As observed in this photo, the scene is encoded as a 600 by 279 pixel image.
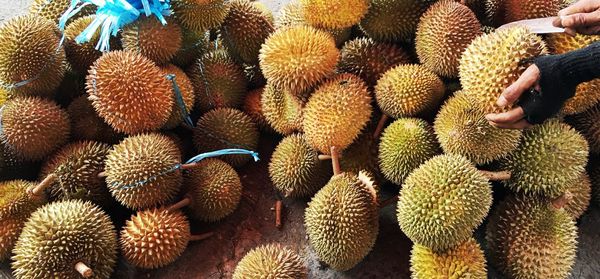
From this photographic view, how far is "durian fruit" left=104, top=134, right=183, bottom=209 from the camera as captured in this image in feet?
5.89

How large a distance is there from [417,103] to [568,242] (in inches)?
26.7

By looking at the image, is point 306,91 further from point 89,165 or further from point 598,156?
point 598,156

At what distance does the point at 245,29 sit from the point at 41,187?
41.3 inches

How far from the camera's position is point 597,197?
1987 mm

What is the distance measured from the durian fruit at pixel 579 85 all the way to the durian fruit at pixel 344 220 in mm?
750

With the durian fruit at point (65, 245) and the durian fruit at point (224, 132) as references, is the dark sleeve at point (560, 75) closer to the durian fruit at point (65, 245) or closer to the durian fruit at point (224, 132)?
the durian fruit at point (224, 132)

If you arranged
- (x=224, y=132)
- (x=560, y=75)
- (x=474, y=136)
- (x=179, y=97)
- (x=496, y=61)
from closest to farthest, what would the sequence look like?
(x=560, y=75) → (x=496, y=61) → (x=474, y=136) → (x=179, y=97) → (x=224, y=132)

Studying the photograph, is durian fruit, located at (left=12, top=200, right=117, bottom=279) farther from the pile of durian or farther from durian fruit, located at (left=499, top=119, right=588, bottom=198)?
durian fruit, located at (left=499, top=119, right=588, bottom=198)

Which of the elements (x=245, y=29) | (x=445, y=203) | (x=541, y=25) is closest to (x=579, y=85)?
(x=541, y=25)

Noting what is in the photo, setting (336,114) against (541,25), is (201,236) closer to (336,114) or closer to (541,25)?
(336,114)

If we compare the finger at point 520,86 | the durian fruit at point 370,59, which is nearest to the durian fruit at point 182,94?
the durian fruit at point 370,59

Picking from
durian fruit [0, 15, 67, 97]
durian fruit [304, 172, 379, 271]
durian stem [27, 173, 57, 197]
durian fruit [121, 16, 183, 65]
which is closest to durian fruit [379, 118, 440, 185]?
durian fruit [304, 172, 379, 271]

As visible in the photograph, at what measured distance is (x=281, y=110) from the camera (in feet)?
6.84

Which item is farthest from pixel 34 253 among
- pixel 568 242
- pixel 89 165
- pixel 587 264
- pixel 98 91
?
pixel 587 264
